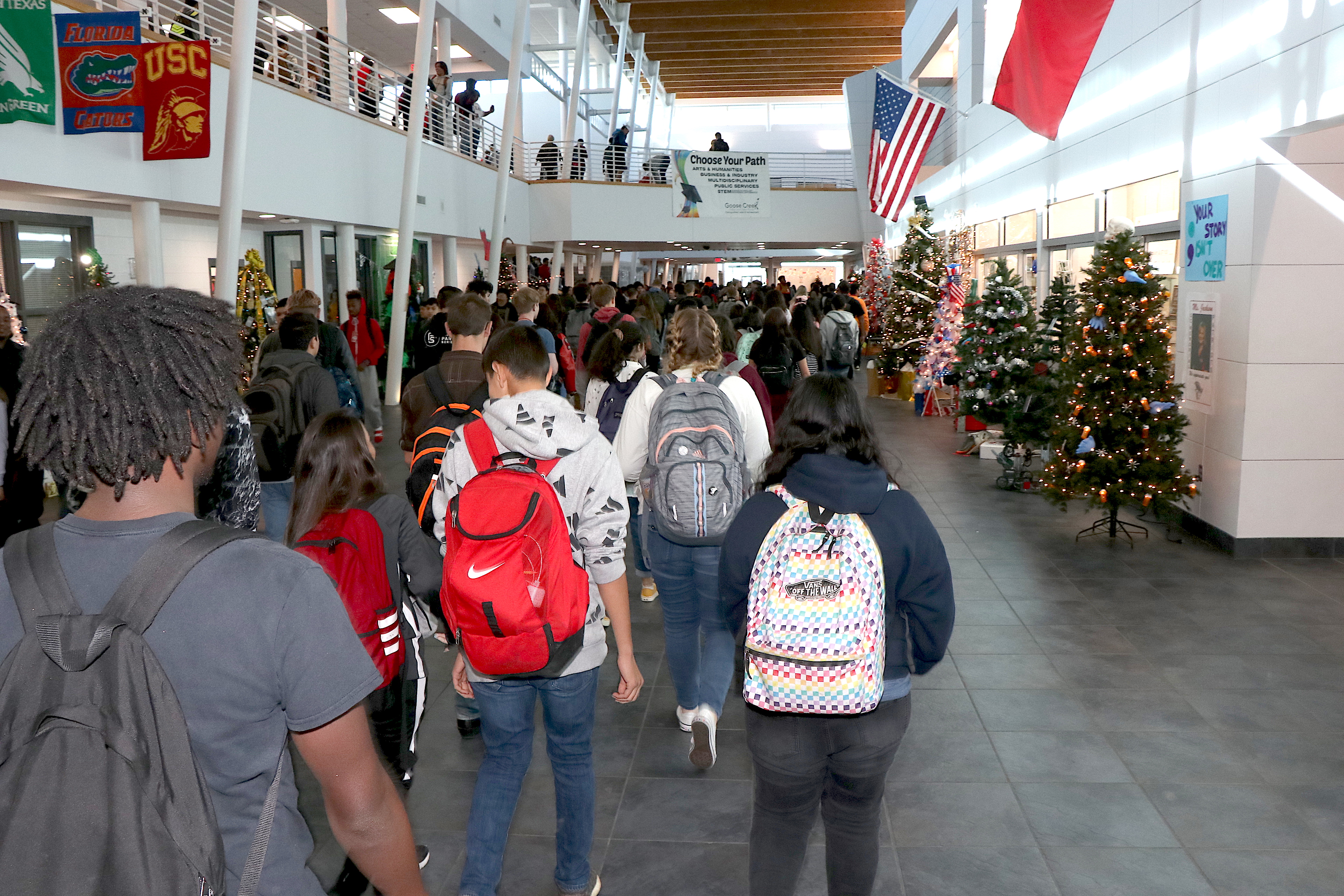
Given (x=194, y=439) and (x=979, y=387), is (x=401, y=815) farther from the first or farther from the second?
(x=979, y=387)

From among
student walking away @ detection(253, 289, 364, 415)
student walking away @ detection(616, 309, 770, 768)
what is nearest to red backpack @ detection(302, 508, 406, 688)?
student walking away @ detection(616, 309, 770, 768)

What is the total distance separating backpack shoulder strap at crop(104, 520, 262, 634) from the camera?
4.10 feet

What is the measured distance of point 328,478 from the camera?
2.93 meters

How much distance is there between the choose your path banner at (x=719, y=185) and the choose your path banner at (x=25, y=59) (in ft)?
64.4

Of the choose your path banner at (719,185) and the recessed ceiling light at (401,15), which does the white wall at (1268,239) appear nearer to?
the recessed ceiling light at (401,15)

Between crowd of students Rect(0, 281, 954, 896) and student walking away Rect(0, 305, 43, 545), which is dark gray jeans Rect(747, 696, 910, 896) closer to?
crowd of students Rect(0, 281, 954, 896)

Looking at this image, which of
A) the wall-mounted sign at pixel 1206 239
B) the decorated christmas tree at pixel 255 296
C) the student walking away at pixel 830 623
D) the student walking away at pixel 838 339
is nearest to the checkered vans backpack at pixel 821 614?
the student walking away at pixel 830 623

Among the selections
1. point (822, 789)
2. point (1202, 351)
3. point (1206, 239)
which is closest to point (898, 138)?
point (1206, 239)

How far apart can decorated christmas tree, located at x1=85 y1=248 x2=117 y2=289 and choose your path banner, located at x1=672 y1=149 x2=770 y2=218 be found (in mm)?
17731

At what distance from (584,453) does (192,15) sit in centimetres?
974

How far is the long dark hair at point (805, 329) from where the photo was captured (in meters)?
7.75

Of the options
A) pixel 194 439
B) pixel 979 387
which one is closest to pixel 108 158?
pixel 979 387

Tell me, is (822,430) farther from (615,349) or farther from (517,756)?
(615,349)

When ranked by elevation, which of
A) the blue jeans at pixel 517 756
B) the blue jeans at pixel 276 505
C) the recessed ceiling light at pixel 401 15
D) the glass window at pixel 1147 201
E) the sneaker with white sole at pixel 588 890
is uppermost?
the recessed ceiling light at pixel 401 15
